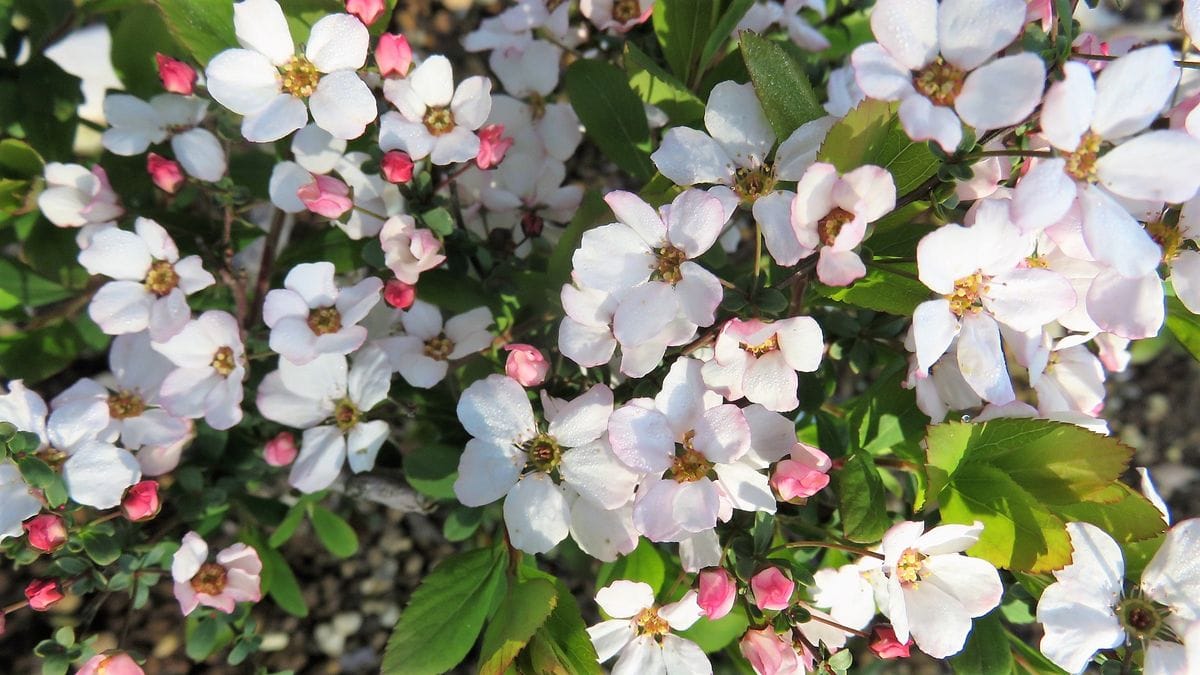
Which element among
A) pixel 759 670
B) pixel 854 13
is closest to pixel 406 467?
pixel 759 670

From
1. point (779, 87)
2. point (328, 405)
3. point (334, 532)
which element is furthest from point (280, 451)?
point (779, 87)

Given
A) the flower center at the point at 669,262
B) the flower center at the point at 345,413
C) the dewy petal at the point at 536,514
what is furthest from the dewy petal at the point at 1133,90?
the flower center at the point at 345,413

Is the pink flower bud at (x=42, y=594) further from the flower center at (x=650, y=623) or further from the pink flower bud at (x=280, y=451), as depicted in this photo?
the flower center at (x=650, y=623)

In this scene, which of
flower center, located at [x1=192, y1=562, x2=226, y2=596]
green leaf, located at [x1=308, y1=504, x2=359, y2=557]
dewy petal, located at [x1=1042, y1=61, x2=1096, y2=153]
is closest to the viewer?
dewy petal, located at [x1=1042, y1=61, x2=1096, y2=153]

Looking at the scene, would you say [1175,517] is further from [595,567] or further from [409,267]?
[409,267]

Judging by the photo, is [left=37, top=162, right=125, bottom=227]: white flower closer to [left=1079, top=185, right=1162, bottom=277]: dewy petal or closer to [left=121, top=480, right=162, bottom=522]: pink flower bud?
[left=121, top=480, right=162, bottom=522]: pink flower bud

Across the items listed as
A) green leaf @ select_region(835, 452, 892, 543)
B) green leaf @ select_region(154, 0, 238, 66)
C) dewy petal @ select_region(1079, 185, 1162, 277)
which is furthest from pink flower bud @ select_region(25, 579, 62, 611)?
dewy petal @ select_region(1079, 185, 1162, 277)

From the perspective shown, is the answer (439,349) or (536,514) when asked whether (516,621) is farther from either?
(439,349)

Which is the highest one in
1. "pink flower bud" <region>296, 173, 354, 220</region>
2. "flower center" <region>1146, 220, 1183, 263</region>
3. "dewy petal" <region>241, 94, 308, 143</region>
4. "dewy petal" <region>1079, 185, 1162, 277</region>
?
"dewy petal" <region>1079, 185, 1162, 277</region>
